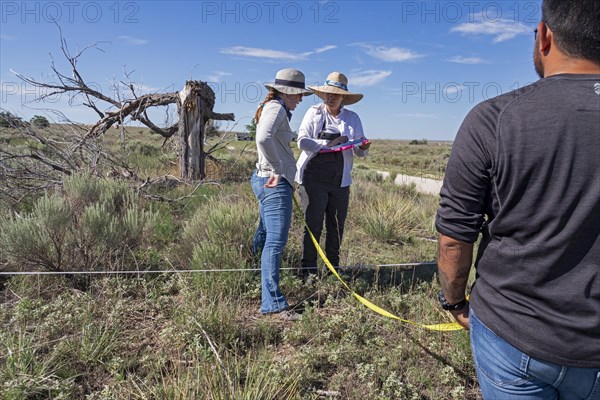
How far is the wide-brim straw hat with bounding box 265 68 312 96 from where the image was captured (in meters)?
3.45

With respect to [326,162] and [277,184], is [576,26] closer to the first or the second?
[277,184]

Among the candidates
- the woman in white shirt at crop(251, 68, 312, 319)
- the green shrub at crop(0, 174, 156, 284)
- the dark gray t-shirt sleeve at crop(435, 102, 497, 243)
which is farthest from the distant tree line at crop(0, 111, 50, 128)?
the dark gray t-shirt sleeve at crop(435, 102, 497, 243)

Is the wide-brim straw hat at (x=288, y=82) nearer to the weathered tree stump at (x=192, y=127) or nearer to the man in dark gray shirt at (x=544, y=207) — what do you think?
the man in dark gray shirt at (x=544, y=207)

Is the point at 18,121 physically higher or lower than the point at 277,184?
higher


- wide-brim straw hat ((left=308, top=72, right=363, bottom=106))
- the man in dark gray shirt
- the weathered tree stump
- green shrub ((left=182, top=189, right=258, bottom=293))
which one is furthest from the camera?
the weathered tree stump

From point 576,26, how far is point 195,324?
2.82 metres

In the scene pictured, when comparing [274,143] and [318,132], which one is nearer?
[274,143]

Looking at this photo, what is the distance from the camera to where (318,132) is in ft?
13.4

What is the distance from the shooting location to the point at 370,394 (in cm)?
250

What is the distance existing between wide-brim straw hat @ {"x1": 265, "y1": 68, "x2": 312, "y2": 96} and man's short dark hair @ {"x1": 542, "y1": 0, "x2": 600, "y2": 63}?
98.2 inches

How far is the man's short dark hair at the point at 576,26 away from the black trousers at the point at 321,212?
119 inches

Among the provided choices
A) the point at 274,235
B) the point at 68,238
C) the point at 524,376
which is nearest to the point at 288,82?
the point at 274,235

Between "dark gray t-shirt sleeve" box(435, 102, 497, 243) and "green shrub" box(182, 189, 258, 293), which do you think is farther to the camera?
"green shrub" box(182, 189, 258, 293)

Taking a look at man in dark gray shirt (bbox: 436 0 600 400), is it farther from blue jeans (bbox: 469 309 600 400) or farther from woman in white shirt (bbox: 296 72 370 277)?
woman in white shirt (bbox: 296 72 370 277)
